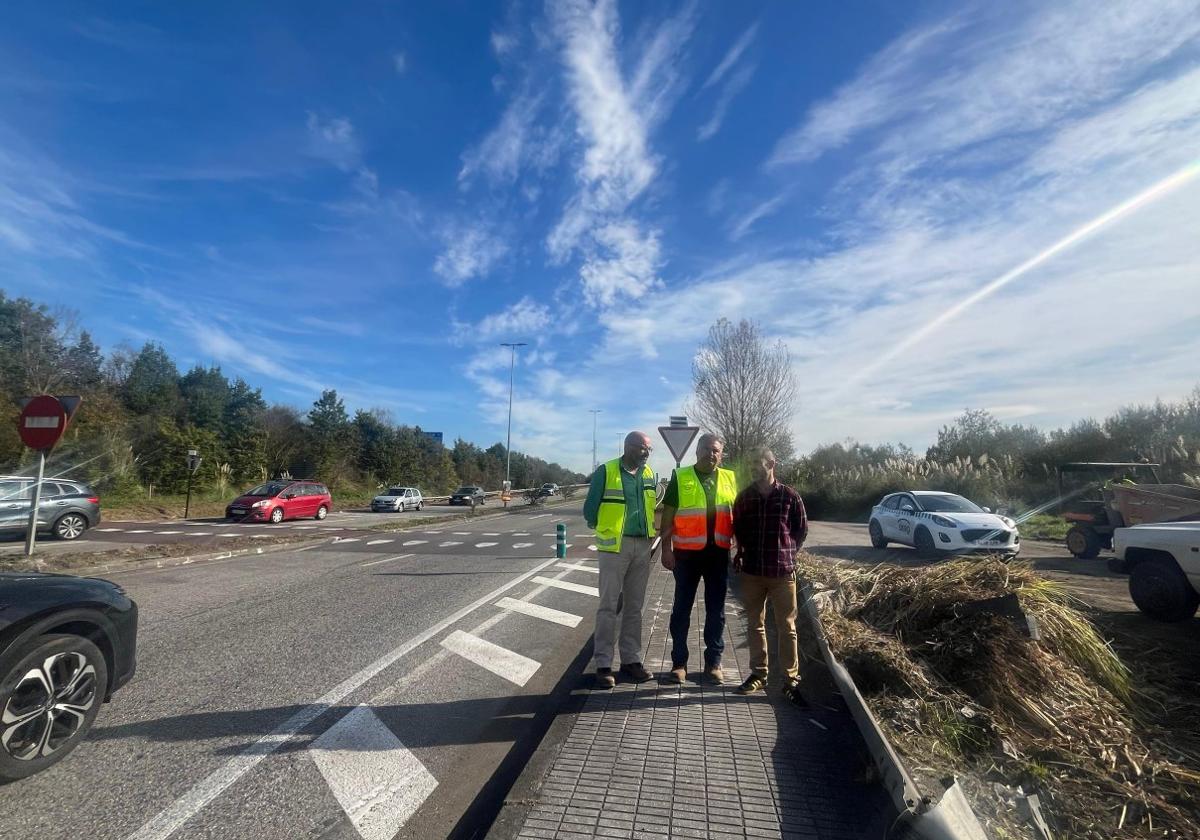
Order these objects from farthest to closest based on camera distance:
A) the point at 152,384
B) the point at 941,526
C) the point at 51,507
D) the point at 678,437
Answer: the point at 152,384, the point at 51,507, the point at 941,526, the point at 678,437

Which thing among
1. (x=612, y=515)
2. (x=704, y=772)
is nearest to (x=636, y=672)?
(x=612, y=515)

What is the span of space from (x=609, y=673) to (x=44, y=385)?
41.0 meters

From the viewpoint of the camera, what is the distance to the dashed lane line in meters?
7.80

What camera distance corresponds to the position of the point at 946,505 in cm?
1516

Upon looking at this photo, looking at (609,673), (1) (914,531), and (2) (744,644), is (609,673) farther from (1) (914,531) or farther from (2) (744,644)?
(1) (914,531)

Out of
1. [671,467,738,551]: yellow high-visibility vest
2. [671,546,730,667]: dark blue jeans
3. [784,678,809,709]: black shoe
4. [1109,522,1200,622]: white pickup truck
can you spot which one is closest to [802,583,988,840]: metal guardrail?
[784,678,809,709]: black shoe

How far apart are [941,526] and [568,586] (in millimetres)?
8696

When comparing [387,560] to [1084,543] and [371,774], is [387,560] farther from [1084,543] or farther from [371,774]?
[1084,543]

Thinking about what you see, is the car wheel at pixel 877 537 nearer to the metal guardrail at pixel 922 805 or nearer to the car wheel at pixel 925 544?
the car wheel at pixel 925 544

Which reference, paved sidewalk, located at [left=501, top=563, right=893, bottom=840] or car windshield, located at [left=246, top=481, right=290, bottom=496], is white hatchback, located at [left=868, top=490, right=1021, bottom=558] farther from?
car windshield, located at [left=246, top=481, right=290, bottom=496]

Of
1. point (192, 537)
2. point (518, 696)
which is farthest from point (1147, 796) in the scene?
point (192, 537)

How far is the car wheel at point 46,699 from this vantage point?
127 inches

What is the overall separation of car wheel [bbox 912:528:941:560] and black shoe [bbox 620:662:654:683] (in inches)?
439

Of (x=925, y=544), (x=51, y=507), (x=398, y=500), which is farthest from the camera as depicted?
(x=398, y=500)
